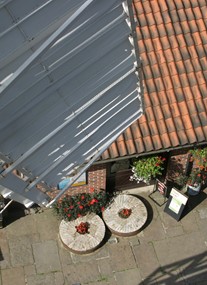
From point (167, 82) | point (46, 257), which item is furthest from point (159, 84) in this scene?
point (46, 257)

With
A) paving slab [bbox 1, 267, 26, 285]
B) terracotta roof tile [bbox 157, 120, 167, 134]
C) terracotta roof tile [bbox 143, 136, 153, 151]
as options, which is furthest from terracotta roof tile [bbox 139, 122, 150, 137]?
paving slab [bbox 1, 267, 26, 285]

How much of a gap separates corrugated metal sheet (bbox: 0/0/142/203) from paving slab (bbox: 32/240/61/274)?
5.65 m

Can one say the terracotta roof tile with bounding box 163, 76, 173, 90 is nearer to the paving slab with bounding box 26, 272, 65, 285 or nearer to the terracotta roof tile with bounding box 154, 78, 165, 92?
the terracotta roof tile with bounding box 154, 78, 165, 92

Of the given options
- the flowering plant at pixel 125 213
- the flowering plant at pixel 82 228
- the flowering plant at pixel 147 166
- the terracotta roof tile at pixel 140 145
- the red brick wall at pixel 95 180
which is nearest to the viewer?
the terracotta roof tile at pixel 140 145

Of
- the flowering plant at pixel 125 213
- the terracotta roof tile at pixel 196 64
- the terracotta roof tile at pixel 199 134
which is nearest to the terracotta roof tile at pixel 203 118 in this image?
the terracotta roof tile at pixel 199 134

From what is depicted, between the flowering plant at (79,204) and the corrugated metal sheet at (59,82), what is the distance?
5449mm

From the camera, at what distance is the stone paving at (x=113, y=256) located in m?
11.6

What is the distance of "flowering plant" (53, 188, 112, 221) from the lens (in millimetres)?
12188

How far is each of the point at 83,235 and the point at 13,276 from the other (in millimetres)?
1991

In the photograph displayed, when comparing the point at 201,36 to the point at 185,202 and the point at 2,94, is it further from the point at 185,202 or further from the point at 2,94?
the point at 2,94

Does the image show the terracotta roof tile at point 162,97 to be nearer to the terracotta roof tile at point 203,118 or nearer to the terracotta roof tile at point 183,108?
the terracotta roof tile at point 183,108

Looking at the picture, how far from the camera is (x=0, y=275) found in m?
11.6

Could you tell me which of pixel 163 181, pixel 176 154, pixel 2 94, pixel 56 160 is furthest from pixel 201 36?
pixel 2 94

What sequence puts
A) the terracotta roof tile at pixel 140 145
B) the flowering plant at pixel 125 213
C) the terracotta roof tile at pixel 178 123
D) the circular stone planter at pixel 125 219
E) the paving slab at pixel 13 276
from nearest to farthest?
the terracotta roof tile at pixel 140 145 → the terracotta roof tile at pixel 178 123 → the paving slab at pixel 13 276 → the circular stone planter at pixel 125 219 → the flowering plant at pixel 125 213
